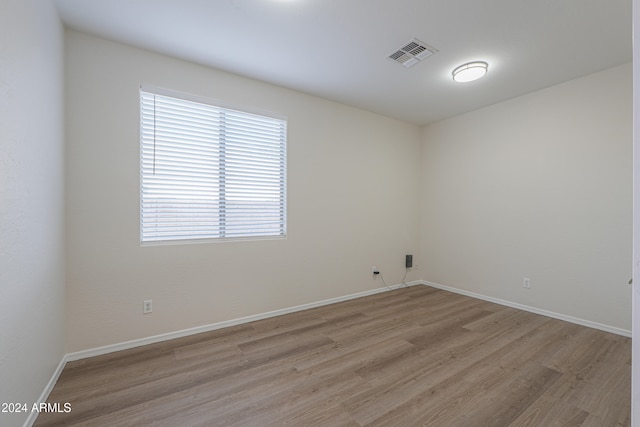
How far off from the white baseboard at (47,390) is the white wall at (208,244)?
15 centimetres

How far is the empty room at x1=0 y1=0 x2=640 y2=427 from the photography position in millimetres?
1620

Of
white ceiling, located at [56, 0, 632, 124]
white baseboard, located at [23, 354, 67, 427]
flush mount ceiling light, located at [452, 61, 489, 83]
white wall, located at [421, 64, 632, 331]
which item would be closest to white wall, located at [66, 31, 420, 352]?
white baseboard, located at [23, 354, 67, 427]

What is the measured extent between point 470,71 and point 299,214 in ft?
8.03

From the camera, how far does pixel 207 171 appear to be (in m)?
2.76

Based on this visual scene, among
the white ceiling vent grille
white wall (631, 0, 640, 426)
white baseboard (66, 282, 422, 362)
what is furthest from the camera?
the white ceiling vent grille

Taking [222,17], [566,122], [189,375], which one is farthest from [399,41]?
[189,375]

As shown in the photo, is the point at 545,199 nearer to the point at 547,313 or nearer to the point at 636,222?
the point at 547,313

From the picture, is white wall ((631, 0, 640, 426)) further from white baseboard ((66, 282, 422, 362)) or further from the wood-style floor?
white baseboard ((66, 282, 422, 362))

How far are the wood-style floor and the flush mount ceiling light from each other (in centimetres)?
272

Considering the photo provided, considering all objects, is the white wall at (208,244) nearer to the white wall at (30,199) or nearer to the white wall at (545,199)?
the white wall at (30,199)

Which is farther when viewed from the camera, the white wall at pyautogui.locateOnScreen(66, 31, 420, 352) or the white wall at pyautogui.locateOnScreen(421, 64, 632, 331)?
the white wall at pyautogui.locateOnScreen(421, 64, 632, 331)

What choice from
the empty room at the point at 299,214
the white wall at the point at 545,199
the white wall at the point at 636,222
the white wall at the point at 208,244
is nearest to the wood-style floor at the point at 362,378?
the empty room at the point at 299,214

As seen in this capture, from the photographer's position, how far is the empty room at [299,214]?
63.8 inches

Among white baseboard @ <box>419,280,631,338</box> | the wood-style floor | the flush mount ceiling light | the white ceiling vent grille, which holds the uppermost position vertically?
the white ceiling vent grille
